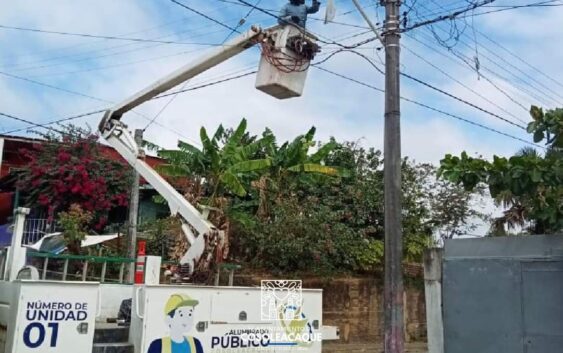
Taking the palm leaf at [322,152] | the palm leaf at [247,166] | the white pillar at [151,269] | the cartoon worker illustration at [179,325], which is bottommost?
the cartoon worker illustration at [179,325]

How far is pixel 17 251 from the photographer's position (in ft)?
27.6

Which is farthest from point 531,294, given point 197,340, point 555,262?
point 197,340

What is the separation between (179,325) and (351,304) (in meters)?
8.32

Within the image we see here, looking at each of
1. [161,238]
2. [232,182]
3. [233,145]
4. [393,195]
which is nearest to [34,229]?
[161,238]

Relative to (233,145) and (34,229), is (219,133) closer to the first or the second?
(233,145)

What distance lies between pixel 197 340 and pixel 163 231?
30.4 feet

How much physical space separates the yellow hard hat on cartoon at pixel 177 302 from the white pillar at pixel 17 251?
2.32 m

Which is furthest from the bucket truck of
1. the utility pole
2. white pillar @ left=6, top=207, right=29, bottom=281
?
white pillar @ left=6, top=207, right=29, bottom=281

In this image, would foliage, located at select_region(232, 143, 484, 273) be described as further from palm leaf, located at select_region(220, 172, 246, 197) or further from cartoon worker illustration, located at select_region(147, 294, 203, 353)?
cartoon worker illustration, located at select_region(147, 294, 203, 353)

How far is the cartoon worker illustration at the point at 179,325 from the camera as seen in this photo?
25.6 ft

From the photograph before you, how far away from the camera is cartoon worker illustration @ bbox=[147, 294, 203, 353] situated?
7.80 m

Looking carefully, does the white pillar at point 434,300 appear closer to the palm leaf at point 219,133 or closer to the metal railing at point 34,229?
the palm leaf at point 219,133

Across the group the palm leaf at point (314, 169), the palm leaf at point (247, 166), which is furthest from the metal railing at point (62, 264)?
the palm leaf at point (314, 169)

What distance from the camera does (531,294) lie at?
7332 millimetres
